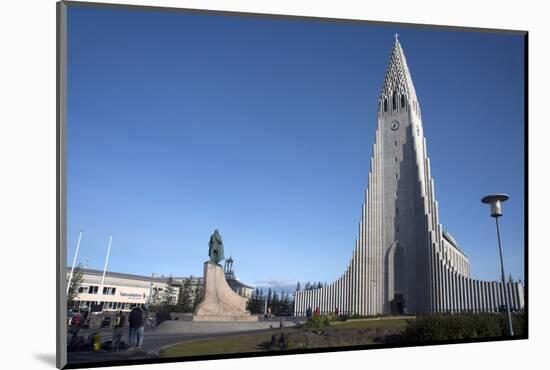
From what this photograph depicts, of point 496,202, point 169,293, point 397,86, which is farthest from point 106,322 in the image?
point 397,86

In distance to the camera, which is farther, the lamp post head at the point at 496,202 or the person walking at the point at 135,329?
the lamp post head at the point at 496,202

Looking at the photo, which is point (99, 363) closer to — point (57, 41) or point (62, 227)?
point (62, 227)

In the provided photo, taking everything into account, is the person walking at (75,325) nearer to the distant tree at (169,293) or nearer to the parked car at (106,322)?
the parked car at (106,322)

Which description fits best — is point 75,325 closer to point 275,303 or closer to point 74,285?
point 74,285

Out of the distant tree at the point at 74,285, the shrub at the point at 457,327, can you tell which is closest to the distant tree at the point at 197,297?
the distant tree at the point at 74,285

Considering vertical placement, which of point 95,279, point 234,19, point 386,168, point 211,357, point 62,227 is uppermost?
point 234,19

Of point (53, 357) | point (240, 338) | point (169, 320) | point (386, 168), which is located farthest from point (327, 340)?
point (386, 168)

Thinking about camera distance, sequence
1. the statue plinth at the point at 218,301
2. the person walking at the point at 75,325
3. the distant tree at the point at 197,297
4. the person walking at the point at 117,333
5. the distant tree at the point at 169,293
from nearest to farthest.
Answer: the person walking at the point at 75,325 < the person walking at the point at 117,333 < the statue plinth at the point at 218,301 < the distant tree at the point at 197,297 < the distant tree at the point at 169,293

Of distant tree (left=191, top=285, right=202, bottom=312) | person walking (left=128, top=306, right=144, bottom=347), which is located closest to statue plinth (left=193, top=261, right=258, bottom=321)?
distant tree (left=191, top=285, right=202, bottom=312)
